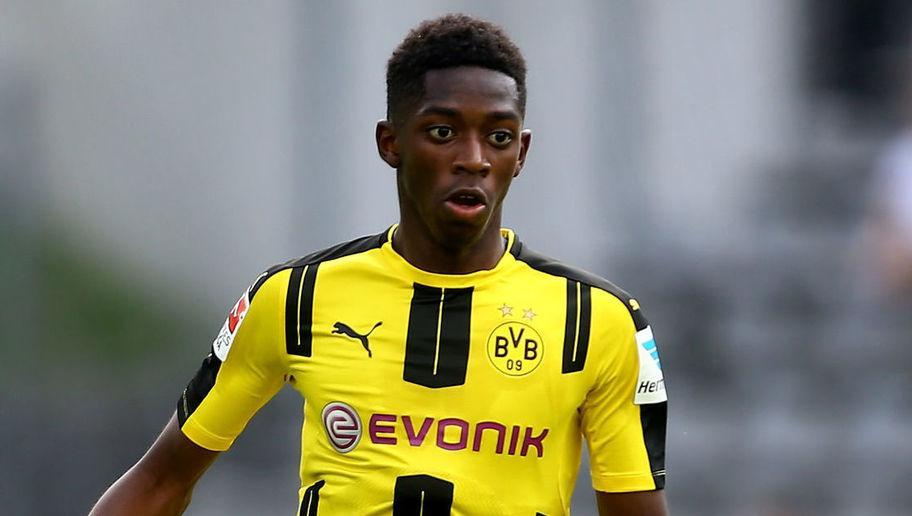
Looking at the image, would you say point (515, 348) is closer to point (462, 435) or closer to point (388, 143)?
point (462, 435)

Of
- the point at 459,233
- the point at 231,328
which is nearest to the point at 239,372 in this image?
the point at 231,328

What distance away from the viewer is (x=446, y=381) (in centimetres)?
329

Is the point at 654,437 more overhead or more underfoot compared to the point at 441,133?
more underfoot

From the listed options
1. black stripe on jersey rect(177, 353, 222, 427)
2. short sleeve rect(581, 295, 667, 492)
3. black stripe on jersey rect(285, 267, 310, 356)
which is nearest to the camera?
short sleeve rect(581, 295, 667, 492)

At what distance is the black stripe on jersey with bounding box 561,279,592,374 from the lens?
3283mm

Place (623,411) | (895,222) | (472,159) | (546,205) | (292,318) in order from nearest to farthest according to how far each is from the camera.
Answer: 1. (472,159)
2. (623,411)
3. (292,318)
4. (895,222)
5. (546,205)

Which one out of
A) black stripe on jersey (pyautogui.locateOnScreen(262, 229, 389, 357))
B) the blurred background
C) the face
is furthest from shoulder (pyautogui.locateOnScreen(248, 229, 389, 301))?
the blurred background

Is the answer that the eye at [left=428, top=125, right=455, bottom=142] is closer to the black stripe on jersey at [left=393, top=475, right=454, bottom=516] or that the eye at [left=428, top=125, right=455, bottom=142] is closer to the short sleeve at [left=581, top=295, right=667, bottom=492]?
the short sleeve at [left=581, top=295, right=667, bottom=492]

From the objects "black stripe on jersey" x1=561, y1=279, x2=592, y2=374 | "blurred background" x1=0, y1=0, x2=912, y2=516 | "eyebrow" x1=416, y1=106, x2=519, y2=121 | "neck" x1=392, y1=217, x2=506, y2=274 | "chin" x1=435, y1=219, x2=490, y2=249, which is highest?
"eyebrow" x1=416, y1=106, x2=519, y2=121

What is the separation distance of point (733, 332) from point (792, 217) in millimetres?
675

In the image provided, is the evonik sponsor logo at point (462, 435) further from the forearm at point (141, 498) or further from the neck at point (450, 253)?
the forearm at point (141, 498)

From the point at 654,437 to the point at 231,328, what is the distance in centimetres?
91

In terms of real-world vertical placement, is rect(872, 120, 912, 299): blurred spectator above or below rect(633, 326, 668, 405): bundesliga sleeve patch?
below

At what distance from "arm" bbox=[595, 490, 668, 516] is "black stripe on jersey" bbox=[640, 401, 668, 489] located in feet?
0.09
